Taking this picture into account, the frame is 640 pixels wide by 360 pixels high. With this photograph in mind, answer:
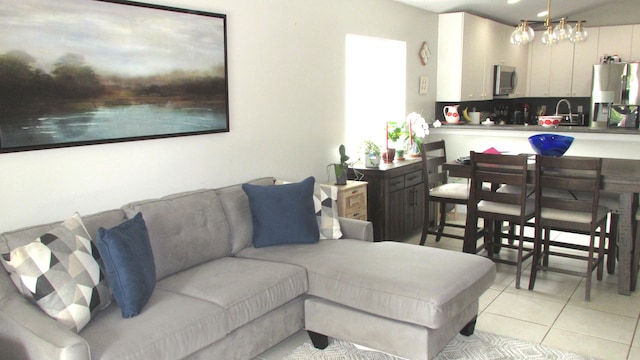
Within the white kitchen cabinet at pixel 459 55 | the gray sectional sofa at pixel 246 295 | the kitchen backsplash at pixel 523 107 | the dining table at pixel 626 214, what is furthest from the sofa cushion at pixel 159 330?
the kitchen backsplash at pixel 523 107

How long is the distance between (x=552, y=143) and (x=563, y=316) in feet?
4.35

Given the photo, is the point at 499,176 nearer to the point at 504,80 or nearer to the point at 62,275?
the point at 62,275

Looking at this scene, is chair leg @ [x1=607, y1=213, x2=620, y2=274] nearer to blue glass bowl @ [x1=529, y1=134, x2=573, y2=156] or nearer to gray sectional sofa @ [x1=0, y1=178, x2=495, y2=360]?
blue glass bowl @ [x1=529, y1=134, x2=573, y2=156]

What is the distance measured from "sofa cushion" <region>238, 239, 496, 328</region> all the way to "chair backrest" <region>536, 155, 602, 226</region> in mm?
1027

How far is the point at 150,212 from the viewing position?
307 cm

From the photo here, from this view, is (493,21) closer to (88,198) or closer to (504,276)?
(504,276)

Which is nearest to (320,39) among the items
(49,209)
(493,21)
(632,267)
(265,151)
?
(265,151)

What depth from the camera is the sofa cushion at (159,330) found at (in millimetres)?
2250

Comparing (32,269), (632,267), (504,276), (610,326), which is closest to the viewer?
(32,269)

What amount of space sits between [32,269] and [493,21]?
6.53 metres

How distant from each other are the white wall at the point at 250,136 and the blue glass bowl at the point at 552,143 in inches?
67.3

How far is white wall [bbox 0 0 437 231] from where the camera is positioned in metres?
2.93

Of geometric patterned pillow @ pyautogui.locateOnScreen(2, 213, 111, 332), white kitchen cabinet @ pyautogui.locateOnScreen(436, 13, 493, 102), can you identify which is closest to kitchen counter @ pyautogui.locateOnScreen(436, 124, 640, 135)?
white kitchen cabinet @ pyautogui.locateOnScreen(436, 13, 493, 102)

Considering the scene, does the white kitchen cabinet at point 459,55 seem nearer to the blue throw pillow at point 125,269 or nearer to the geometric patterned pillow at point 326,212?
the geometric patterned pillow at point 326,212
